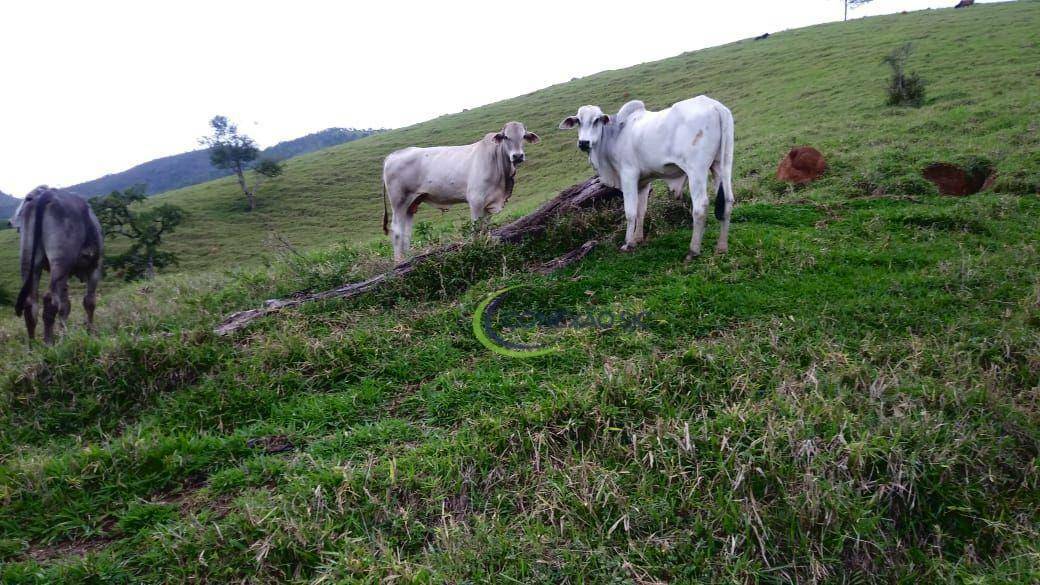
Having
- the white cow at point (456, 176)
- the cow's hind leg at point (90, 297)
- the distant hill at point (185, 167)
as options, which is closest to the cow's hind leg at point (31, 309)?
the cow's hind leg at point (90, 297)

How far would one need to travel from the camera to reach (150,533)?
3.39 metres

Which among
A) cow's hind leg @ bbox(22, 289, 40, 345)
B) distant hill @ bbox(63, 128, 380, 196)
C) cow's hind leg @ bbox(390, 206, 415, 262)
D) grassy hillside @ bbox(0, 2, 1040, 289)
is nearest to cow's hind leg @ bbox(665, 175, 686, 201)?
grassy hillside @ bbox(0, 2, 1040, 289)

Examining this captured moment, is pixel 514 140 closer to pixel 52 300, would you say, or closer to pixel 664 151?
pixel 664 151

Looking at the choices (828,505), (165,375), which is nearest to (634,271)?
(828,505)

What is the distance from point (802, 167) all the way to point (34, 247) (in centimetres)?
1232

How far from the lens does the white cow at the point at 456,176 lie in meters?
9.44

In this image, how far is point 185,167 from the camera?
5074 inches

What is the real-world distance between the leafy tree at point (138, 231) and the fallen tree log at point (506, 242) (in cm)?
1953

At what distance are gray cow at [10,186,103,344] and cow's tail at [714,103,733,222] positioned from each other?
7818mm

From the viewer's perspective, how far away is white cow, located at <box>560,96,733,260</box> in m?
6.57

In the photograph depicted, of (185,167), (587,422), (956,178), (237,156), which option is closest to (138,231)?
(237,156)

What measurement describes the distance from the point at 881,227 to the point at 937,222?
0.71m

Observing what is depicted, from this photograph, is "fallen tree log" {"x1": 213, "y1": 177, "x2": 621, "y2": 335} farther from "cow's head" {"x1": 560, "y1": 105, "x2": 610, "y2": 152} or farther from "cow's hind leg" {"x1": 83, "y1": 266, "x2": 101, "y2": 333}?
"cow's hind leg" {"x1": 83, "y1": 266, "x2": 101, "y2": 333}

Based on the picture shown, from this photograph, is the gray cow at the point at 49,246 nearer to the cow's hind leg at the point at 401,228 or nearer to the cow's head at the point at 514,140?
the cow's hind leg at the point at 401,228
